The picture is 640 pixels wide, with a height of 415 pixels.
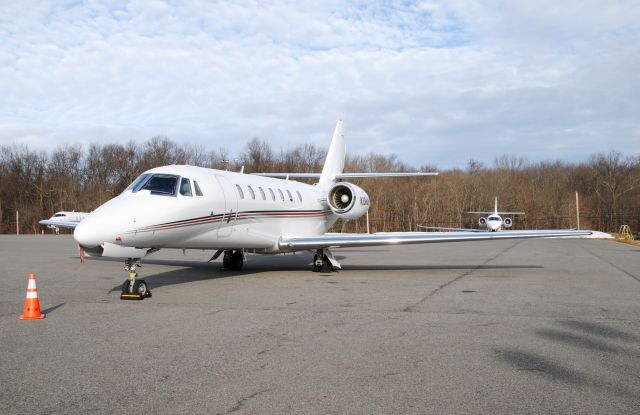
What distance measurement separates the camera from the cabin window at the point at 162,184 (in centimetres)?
1137

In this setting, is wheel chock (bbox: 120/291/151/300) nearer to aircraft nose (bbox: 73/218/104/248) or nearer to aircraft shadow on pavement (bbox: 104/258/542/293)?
aircraft nose (bbox: 73/218/104/248)

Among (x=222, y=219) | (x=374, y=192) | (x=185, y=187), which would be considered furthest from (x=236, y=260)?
(x=374, y=192)

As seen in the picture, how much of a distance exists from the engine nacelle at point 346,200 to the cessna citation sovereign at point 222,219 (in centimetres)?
3

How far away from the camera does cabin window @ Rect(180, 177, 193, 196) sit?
39.0 ft

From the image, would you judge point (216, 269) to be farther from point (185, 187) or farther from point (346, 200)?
point (185, 187)

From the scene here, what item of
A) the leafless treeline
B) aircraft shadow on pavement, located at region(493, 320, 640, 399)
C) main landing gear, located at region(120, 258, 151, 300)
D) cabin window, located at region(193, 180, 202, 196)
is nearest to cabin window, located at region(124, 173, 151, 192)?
cabin window, located at region(193, 180, 202, 196)

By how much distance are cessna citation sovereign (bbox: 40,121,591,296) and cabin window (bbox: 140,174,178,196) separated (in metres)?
0.02

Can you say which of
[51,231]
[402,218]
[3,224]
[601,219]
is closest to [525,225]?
Result: [601,219]

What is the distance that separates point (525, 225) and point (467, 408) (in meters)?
69.0

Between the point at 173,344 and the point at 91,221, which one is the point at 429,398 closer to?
the point at 173,344

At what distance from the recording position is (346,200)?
18.7 meters

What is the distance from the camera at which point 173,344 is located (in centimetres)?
647


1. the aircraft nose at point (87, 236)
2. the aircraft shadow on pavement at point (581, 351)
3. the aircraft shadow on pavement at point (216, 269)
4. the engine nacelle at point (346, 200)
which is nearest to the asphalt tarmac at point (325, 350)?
the aircraft shadow on pavement at point (581, 351)

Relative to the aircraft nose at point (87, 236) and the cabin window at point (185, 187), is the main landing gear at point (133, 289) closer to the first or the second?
the aircraft nose at point (87, 236)
